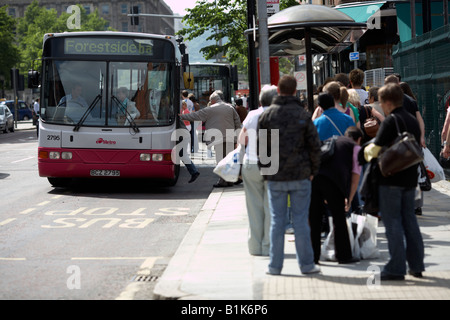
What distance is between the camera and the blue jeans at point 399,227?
6969 millimetres

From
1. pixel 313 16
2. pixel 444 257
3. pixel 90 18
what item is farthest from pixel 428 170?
pixel 90 18

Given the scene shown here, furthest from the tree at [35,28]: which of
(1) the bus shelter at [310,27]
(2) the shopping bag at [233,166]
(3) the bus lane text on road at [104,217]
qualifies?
(2) the shopping bag at [233,166]

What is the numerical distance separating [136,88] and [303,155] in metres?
8.60

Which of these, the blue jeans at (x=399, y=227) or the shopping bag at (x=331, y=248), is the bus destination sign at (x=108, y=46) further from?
the blue jeans at (x=399, y=227)

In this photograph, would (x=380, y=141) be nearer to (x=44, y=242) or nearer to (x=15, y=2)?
(x=44, y=242)

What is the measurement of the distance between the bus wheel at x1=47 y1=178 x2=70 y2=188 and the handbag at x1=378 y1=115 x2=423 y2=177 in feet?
34.8

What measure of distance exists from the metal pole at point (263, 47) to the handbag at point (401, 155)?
4.57m

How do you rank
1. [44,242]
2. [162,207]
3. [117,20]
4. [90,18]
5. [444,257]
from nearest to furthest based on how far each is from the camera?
[444,257] → [44,242] → [162,207] → [90,18] → [117,20]

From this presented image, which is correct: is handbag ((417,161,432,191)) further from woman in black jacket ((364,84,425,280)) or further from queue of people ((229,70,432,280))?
woman in black jacket ((364,84,425,280))

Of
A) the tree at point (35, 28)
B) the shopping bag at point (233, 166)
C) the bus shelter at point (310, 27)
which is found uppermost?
the tree at point (35, 28)

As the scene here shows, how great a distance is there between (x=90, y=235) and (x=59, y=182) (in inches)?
242

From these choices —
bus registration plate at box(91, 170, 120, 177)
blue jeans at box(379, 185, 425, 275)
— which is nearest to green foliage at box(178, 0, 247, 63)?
bus registration plate at box(91, 170, 120, 177)

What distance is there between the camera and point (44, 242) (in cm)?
999

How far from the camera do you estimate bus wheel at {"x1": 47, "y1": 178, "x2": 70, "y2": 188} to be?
16.3 meters
